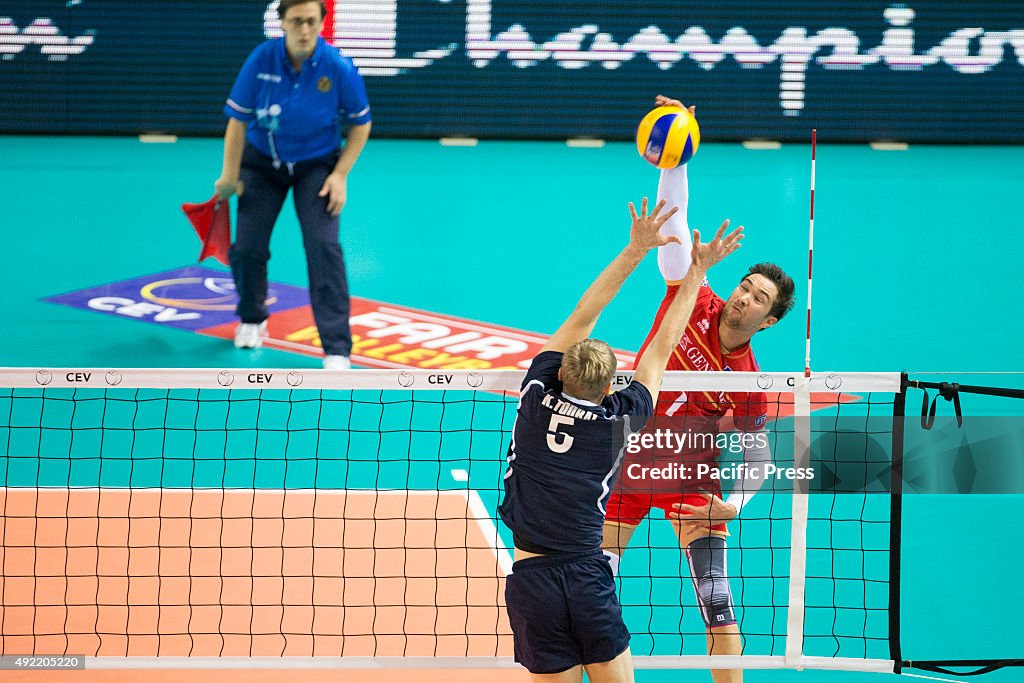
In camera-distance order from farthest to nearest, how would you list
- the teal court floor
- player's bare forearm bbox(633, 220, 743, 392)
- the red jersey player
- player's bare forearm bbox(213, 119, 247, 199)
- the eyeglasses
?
the teal court floor < player's bare forearm bbox(213, 119, 247, 199) < the eyeglasses < the red jersey player < player's bare forearm bbox(633, 220, 743, 392)

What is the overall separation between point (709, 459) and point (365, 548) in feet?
6.71

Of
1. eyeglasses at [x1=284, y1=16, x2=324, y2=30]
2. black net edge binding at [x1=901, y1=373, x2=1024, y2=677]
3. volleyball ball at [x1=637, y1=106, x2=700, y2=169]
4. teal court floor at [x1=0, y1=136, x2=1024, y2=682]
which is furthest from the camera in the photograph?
teal court floor at [x1=0, y1=136, x2=1024, y2=682]

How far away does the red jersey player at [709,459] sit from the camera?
4.91 meters

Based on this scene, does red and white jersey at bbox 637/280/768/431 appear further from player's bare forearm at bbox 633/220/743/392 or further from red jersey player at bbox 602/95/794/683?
player's bare forearm at bbox 633/220/743/392

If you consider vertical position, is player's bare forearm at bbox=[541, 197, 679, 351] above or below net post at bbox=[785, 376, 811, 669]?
above

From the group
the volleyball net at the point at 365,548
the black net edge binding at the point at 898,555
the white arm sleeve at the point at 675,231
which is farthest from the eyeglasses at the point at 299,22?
the black net edge binding at the point at 898,555

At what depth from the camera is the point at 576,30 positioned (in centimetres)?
1534

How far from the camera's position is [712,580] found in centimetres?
488

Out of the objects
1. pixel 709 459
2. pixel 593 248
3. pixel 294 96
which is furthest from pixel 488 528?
pixel 593 248

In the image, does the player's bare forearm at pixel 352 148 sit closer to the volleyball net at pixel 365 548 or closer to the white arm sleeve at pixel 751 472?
the volleyball net at pixel 365 548

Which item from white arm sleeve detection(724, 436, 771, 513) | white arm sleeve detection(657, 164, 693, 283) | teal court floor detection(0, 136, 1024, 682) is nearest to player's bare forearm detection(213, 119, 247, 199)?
teal court floor detection(0, 136, 1024, 682)

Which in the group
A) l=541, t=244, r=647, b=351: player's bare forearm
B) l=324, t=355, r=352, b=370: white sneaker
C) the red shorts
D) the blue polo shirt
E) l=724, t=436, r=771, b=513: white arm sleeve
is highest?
the blue polo shirt

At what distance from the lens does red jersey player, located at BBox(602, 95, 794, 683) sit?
Result: 4906 mm

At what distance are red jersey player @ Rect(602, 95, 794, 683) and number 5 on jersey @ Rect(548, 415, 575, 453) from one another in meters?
0.78
